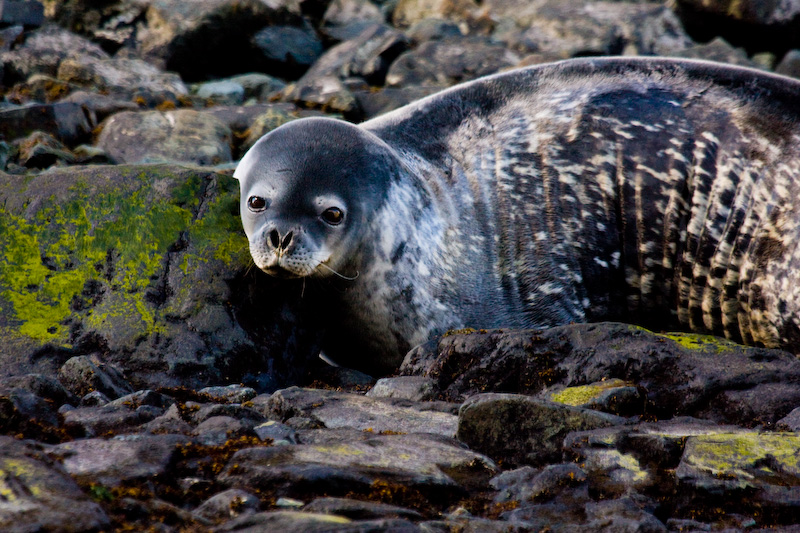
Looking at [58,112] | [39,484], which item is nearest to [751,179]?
[39,484]

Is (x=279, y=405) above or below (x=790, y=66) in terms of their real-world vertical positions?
below

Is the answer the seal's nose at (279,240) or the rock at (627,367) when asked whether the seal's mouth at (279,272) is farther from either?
the rock at (627,367)

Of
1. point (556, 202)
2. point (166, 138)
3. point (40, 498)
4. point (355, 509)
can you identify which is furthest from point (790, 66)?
point (40, 498)

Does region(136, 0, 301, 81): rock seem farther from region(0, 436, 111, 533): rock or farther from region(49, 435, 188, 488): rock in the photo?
region(0, 436, 111, 533): rock

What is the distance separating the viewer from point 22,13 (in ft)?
47.5

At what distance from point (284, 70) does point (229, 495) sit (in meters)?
13.4

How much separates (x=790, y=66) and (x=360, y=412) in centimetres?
1244

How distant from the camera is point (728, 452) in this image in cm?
288

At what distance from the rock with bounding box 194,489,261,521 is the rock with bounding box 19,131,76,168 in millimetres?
6419

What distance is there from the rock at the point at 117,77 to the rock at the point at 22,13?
239 cm

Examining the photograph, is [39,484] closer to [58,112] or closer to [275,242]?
[275,242]

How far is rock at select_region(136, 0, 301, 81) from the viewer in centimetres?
1497

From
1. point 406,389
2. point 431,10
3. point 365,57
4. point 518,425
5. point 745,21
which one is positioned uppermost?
point 431,10

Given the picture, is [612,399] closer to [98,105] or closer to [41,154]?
[41,154]
